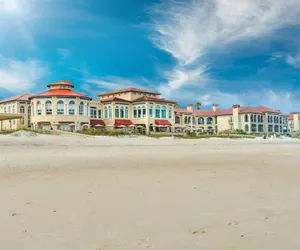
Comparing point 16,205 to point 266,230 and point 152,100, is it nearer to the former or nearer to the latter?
point 266,230

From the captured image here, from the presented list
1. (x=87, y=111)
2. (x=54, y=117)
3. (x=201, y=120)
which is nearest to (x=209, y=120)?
(x=201, y=120)

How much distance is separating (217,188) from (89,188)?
2.97 meters

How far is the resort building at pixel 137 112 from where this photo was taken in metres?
53.5

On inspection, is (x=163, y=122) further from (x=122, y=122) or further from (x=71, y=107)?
(x=71, y=107)

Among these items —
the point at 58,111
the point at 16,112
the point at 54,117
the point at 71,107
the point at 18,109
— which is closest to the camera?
the point at 54,117

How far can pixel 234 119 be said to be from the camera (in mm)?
78938

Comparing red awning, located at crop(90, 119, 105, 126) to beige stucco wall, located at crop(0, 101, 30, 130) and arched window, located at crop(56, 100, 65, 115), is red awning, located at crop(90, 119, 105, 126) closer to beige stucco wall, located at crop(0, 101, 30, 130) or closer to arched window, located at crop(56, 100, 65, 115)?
arched window, located at crop(56, 100, 65, 115)

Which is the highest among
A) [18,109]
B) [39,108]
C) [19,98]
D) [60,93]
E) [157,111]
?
[19,98]

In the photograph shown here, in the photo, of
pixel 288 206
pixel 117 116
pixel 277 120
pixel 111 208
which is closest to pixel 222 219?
pixel 288 206

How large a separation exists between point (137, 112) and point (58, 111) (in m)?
14.8

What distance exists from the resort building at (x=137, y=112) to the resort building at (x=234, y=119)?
57.3ft

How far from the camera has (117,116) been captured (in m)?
54.0

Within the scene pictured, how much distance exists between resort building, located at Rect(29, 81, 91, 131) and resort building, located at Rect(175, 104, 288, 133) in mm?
31504

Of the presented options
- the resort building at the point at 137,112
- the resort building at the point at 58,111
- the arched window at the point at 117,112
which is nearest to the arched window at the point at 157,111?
the resort building at the point at 137,112
